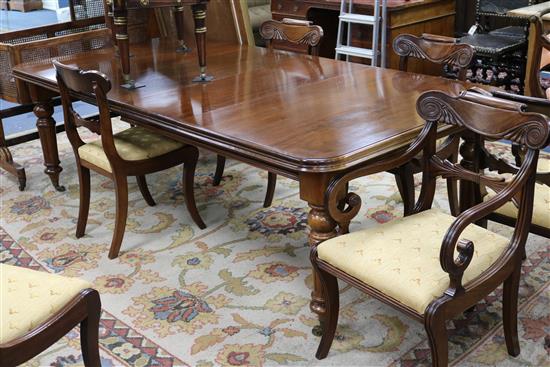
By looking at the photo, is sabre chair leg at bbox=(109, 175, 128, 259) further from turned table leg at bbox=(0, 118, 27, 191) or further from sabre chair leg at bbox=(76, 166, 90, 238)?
turned table leg at bbox=(0, 118, 27, 191)

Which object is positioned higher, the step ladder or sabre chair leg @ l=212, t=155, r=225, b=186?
the step ladder

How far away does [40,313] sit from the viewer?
5.79 ft

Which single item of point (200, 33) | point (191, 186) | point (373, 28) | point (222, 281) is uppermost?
point (200, 33)

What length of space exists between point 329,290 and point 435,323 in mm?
440

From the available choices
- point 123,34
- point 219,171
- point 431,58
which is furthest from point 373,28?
point 123,34

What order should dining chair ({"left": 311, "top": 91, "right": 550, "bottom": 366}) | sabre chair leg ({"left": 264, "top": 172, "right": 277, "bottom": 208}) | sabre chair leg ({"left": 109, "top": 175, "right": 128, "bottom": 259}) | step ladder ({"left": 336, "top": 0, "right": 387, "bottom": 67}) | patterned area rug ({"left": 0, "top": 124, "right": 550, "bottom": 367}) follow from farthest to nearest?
step ladder ({"left": 336, "top": 0, "right": 387, "bottom": 67}) → sabre chair leg ({"left": 264, "top": 172, "right": 277, "bottom": 208}) → sabre chair leg ({"left": 109, "top": 175, "right": 128, "bottom": 259}) → patterned area rug ({"left": 0, "top": 124, "right": 550, "bottom": 367}) → dining chair ({"left": 311, "top": 91, "right": 550, "bottom": 366})

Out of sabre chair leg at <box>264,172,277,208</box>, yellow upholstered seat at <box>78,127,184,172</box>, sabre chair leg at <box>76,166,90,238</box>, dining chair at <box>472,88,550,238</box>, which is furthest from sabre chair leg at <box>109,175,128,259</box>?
dining chair at <box>472,88,550,238</box>

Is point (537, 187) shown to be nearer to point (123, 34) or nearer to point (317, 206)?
point (317, 206)

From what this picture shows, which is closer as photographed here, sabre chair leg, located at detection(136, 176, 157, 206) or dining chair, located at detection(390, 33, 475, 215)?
dining chair, located at detection(390, 33, 475, 215)

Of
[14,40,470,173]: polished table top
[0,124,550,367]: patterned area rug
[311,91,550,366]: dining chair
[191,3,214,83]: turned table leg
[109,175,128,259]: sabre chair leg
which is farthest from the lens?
[191,3,214,83]: turned table leg

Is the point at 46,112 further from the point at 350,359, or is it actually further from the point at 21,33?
the point at 350,359

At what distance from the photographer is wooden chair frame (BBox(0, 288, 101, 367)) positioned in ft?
5.46

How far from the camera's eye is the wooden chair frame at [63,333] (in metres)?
1.67

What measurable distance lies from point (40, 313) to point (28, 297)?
76 mm
